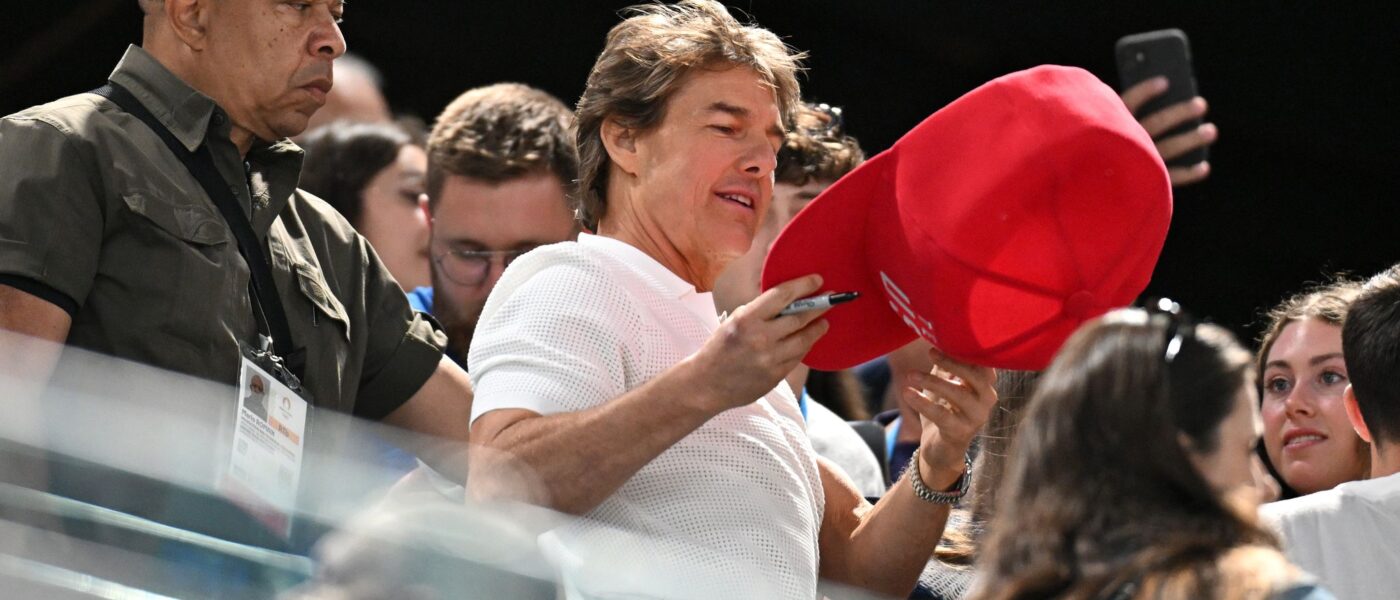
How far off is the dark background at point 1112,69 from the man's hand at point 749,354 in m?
2.63

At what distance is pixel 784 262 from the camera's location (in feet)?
6.48

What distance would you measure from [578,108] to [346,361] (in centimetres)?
48

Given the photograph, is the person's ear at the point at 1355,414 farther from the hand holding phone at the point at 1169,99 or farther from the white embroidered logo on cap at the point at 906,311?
the white embroidered logo on cap at the point at 906,311

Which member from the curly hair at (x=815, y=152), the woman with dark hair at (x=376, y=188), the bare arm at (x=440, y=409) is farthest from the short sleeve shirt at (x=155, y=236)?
the woman with dark hair at (x=376, y=188)

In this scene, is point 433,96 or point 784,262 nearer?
point 784,262

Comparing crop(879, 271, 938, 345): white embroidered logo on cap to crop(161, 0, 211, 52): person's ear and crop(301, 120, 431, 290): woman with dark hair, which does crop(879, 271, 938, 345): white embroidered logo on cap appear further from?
crop(301, 120, 431, 290): woman with dark hair

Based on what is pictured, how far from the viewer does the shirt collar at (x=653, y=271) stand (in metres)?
2.14

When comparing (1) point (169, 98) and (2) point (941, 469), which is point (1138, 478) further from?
(1) point (169, 98)

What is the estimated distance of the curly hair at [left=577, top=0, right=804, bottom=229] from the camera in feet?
7.32

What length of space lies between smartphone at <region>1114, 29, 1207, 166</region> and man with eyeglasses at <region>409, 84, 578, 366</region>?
1072mm

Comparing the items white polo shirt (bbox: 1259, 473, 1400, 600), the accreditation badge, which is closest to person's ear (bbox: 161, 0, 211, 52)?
the accreditation badge

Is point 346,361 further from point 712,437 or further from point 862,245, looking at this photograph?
point 862,245

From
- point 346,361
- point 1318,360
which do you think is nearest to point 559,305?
point 346,361

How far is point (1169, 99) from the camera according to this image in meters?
3.27
